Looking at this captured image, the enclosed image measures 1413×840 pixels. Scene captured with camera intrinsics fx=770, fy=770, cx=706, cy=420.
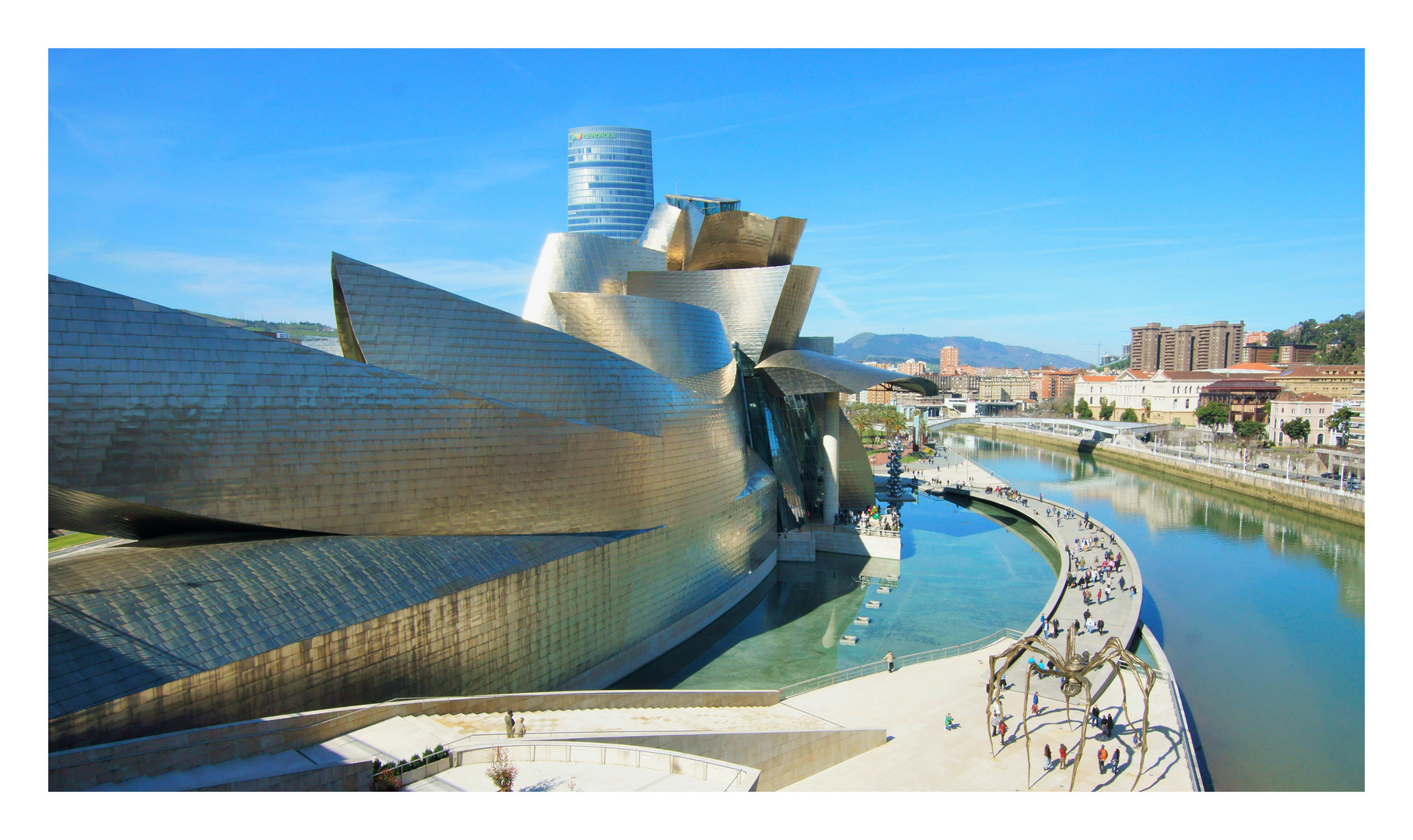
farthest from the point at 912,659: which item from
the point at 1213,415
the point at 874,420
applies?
the point at 1213,415

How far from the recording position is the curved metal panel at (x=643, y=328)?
2181 cm

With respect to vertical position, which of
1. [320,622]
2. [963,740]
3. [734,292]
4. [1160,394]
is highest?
[734,292]

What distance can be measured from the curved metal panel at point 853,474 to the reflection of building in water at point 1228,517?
1665cm

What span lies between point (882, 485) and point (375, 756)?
131 ft

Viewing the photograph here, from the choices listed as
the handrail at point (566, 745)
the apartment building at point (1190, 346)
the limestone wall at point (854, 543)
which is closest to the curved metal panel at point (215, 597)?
the handrail at point (566, 745)

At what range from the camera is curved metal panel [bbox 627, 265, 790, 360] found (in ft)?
92.7

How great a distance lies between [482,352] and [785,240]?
17438 mm

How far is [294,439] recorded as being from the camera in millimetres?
12625

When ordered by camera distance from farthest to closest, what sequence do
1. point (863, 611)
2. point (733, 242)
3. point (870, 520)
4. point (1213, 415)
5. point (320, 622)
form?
point (1213, 415), point (870, 520), point (733, 242), point (863, 611), point (320, 622)

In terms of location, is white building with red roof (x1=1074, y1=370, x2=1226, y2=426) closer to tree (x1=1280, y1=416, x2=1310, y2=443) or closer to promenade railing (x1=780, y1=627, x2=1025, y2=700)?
tree (x1=1280, y1=416, x2=1310, y2=443)

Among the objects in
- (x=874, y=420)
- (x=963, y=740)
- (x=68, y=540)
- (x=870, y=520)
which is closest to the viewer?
(x=963, y=740)

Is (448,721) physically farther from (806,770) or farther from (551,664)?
(806,770)

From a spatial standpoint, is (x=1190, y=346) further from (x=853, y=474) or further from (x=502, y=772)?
(x=502, y=772)

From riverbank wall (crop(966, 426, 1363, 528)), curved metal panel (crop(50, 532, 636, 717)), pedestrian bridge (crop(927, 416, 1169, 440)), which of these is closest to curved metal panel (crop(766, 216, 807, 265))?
curved metal panel (crop(50, 532, 636, 717))
